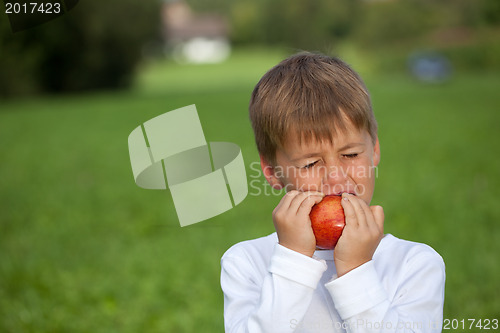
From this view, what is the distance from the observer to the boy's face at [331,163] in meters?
1.55

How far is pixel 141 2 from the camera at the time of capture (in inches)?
1118

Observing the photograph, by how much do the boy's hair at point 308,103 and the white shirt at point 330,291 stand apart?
1.09 ft

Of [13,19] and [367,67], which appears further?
[367,67]

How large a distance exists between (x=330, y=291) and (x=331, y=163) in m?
0.37

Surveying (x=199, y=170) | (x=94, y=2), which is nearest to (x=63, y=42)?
(x=94, y=2)

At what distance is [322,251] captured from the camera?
63.4 inches

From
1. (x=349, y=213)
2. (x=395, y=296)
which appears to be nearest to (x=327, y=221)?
(x=349, y=213)

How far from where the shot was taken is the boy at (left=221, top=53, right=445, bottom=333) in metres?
1.34

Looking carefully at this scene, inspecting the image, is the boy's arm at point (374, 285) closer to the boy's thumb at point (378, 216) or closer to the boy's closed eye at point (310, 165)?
the boy's thumb at point (378, 216)

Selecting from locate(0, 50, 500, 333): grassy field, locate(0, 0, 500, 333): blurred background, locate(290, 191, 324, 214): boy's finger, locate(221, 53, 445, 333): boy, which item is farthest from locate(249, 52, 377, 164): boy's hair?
locate(0, 50, 500, 333): grassy field

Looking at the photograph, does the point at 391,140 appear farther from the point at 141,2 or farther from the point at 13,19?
the point at 141,2

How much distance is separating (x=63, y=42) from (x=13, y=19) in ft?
83.7

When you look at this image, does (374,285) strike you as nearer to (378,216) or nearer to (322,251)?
(378,216)

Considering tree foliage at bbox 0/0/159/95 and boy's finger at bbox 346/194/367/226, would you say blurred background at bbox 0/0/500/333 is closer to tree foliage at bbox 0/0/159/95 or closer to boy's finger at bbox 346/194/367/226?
boy's finger at bbox 346/194/367/226
